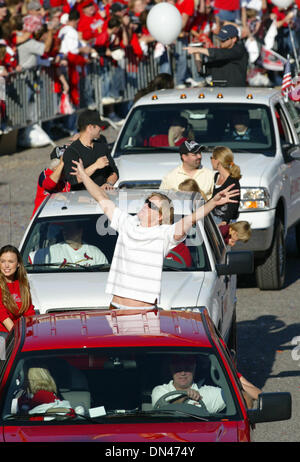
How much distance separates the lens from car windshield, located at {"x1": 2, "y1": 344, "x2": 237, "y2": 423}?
19.2 ft

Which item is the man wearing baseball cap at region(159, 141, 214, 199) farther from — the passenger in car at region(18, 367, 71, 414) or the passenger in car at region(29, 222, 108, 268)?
the passenger in car at region(18, 367, 71, 414)

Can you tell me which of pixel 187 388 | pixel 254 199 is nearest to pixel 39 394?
pixel 187 388

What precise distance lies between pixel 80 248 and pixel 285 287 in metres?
4.47

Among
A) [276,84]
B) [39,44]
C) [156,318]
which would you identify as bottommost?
[276,84]

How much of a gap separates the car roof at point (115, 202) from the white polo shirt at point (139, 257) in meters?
1.67

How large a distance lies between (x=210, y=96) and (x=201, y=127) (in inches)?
Answer: 17.7

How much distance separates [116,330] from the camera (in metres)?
6.21

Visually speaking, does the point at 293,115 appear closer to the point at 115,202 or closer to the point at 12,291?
the point at 115,202

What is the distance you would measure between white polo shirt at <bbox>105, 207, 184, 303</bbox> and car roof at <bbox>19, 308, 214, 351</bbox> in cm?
89

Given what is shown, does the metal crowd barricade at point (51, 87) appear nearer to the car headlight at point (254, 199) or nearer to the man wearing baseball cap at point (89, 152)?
the car headlight at point (254, 199)

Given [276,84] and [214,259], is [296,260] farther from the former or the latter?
[276,84]

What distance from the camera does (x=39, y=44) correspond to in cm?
2031

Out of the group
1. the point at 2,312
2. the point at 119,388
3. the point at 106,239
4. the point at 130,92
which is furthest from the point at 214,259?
the point at 130,92

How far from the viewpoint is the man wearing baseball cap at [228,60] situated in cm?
1670
